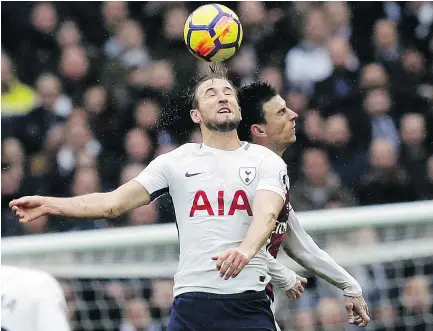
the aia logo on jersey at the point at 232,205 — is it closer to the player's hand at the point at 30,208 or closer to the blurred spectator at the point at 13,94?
the player's hand at the point at 30,208

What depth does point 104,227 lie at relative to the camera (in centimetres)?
935

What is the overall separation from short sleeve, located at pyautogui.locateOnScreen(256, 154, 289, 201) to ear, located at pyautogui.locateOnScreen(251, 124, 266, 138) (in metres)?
0.66

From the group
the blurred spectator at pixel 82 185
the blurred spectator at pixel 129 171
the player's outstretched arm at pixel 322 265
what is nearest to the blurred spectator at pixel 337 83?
the blurred spectator at pixel 129 171

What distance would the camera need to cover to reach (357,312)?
19.1 ft

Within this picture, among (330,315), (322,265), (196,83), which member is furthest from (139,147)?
(322,265)

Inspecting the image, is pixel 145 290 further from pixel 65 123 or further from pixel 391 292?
pixel 65 123

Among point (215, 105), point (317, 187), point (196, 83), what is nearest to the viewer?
point (215, 105)

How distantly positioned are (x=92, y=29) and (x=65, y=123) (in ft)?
3.58

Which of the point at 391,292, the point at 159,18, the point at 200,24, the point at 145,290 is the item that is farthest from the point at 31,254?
the point at 159,18

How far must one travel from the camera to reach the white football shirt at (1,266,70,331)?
409cm

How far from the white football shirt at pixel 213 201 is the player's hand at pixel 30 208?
53 centimetres

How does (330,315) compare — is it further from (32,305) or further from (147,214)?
(32,305)

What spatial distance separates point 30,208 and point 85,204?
0.27 metres

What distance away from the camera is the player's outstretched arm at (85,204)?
5086 millimetres
